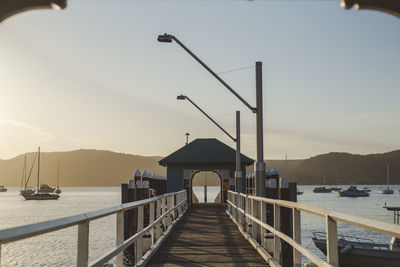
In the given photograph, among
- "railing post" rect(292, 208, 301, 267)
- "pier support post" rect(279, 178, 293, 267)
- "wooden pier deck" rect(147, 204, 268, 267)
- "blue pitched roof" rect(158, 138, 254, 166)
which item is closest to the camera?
"railing post" rect(292, 208, 301, 267)

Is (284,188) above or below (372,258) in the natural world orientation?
above

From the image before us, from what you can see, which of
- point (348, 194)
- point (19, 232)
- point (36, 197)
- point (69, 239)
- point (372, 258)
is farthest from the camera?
point (348, 194)

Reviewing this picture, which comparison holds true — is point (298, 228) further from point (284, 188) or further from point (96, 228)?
point (96, 228)

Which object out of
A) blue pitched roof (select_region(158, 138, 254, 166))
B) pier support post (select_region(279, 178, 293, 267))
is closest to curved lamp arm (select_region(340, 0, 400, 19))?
pier support post (select_region(279, 178, 293, 267))

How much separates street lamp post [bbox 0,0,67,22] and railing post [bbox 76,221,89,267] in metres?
2.42

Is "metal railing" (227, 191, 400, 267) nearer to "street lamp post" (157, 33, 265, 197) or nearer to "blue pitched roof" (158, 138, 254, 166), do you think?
"street lamp post" (157, 33, 265, 197)

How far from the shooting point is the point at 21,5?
2986mm

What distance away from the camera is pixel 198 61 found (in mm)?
15375

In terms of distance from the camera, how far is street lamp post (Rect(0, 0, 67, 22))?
9.60ft

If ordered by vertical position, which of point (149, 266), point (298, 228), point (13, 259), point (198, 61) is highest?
point (198, 61)

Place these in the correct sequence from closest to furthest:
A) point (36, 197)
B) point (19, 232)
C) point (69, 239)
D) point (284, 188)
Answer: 1. point (19, 232)
2. point (284, 188)
3. point (69, 239)
4. point (36, 197)

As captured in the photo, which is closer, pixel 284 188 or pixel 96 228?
pixel 284 188

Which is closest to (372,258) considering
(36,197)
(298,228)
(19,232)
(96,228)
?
(298,228)

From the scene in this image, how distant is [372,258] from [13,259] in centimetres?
2828
